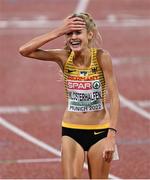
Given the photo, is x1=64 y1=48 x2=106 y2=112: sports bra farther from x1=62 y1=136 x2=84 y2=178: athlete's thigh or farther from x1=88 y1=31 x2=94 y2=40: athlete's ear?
x1=62 y1=136 x2=84 y2=178: athlete's thigh

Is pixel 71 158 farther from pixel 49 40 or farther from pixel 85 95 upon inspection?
pixel 49 40

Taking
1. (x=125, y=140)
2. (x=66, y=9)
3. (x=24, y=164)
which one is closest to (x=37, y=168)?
(x=24, y=164)

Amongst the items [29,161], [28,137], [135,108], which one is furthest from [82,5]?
[29,161]

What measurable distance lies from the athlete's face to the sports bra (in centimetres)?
15

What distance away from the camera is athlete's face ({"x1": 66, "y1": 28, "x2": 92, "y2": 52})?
774cm

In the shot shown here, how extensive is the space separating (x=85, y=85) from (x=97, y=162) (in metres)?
0.75

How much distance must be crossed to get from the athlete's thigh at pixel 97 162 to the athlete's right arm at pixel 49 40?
93 cm

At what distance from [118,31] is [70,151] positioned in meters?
15.3

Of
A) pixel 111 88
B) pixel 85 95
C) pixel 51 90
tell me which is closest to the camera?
pixel 111 88

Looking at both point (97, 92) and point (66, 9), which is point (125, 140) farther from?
point (66, 9)

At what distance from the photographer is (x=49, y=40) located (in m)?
7.90

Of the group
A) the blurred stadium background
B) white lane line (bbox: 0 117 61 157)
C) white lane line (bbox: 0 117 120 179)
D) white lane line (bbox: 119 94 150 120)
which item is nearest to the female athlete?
the blurred stadium background

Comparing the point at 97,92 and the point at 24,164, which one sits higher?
the point at 97,92

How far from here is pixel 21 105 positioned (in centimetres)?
1470
